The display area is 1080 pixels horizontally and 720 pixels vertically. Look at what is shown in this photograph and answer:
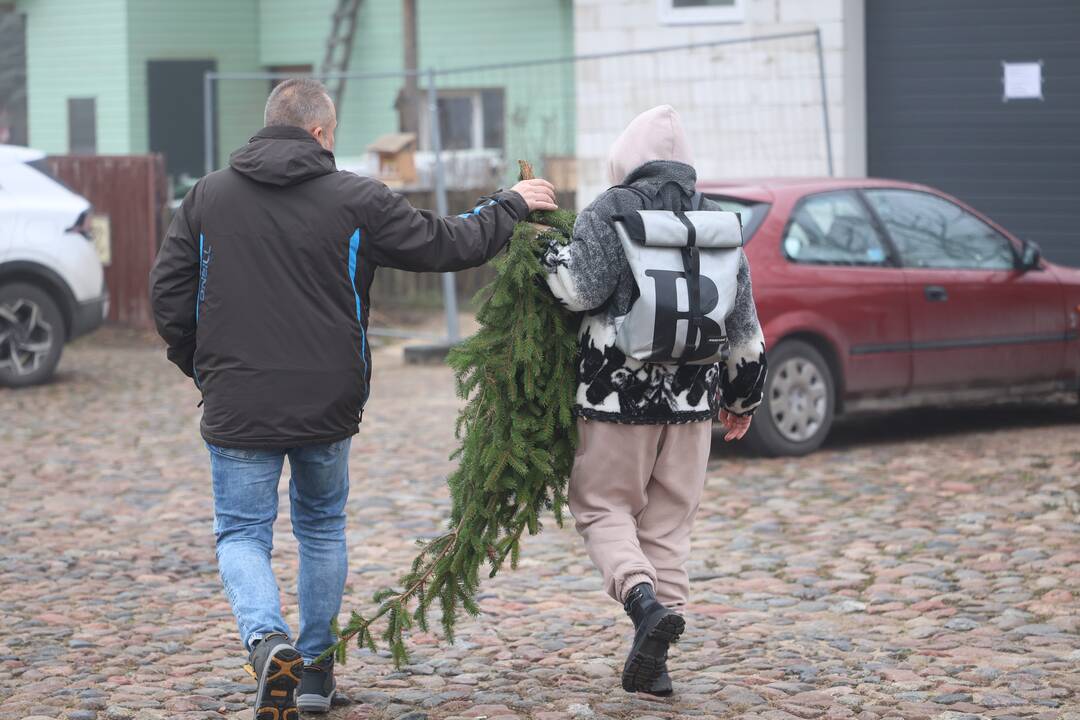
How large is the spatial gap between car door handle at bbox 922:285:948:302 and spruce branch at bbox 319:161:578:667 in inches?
199

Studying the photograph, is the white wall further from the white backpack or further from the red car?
the white backpack

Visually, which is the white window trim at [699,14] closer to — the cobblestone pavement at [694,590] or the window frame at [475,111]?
the cobblestone pavement at [694,590]

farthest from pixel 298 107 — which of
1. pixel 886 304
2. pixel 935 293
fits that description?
pixel 935 293

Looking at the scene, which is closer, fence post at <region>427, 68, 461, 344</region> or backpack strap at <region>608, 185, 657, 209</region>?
backpack strap at <region>608, 185, 657, 209</region>

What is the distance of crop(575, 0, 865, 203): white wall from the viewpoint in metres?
14.6

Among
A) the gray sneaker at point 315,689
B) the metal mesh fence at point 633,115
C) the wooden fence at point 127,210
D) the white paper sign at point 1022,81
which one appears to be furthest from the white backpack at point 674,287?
the wooden fence at point 127,210

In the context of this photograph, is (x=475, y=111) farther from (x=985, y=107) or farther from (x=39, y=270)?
(x=39, y=270)

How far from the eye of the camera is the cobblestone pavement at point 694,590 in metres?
5.07

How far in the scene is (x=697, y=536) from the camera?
25.0ft

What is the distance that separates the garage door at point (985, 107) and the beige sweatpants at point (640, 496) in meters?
9.93

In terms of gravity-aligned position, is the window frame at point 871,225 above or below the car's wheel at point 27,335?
above

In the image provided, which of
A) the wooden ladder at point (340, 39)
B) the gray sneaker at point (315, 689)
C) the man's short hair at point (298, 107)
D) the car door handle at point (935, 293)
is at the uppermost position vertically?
the wooden ladder at point (340, 39)

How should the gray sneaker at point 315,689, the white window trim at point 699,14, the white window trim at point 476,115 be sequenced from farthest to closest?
the white window trim at point 476,115, the white window trim at point 699,14, the gray sneaker at point 315,689

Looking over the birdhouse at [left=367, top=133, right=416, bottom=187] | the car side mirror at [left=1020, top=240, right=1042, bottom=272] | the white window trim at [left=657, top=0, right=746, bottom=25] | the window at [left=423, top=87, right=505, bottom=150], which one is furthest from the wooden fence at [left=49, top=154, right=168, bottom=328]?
the car side mirror at [left=1020, top=240, right=1042, bottom=272]
